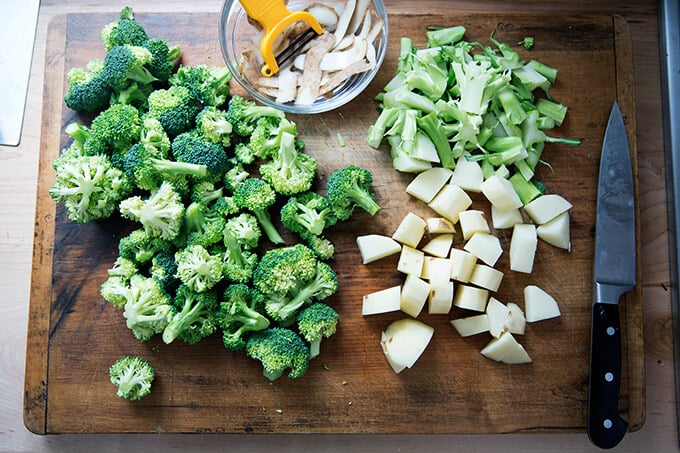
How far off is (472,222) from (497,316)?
13.8 inches

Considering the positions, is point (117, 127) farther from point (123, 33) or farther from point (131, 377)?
point (131, 377)

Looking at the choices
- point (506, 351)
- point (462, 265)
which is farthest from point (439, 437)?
point (462, 265)

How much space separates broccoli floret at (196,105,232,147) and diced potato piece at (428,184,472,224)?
0.80m

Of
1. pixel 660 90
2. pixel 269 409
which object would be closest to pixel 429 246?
pixel 269 409

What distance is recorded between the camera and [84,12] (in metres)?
2.39

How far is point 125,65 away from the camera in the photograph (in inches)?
84.5

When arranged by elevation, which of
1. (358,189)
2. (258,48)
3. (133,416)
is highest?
(258,48)

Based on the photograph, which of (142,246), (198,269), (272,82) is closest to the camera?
(198,269)

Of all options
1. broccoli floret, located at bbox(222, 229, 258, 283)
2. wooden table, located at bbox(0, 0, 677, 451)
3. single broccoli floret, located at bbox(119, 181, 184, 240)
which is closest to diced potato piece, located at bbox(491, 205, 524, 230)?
wooden table, located at bbox(0, 0, 677, 451)

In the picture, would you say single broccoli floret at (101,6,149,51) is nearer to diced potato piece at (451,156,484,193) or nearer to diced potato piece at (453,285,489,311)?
diced potato piece at (451,156,484,193)

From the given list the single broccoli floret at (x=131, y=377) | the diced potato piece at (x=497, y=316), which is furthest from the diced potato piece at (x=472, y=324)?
the single broccoli floret at (x=131, y=377)

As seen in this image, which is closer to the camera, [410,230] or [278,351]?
[278,351]

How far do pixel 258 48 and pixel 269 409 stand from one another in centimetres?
133

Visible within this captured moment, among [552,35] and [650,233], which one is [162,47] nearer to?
[552,35]
